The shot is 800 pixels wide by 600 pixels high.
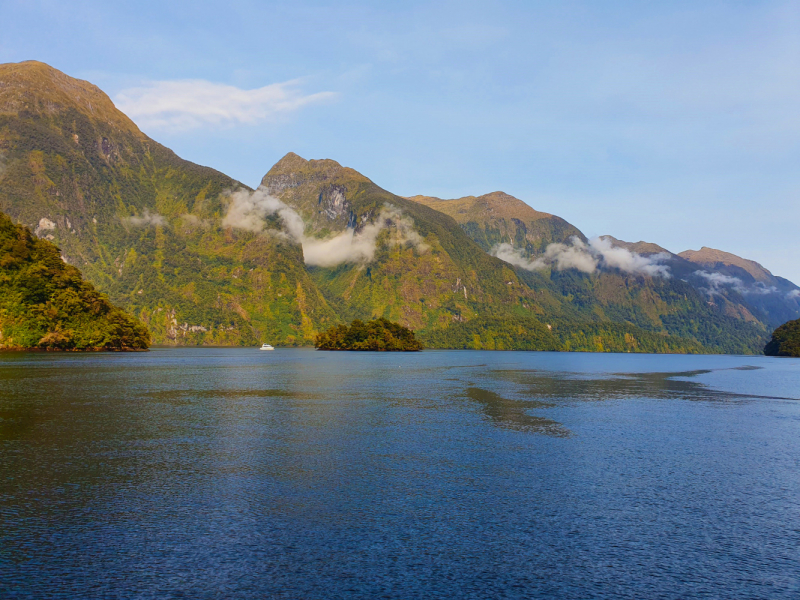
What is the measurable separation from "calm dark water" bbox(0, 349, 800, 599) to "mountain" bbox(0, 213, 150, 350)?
14405 cm

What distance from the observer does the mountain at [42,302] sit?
17112 centimetres

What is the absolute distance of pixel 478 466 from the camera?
1236 inches

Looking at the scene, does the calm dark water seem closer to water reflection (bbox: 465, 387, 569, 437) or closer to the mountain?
water reflection (bbox: 465, 387, 569, 437)

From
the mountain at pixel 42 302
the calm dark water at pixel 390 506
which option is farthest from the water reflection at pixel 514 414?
the mountain at pixel 42 302

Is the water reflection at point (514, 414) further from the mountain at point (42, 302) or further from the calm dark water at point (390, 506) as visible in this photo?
the mountain at point (42, 302)

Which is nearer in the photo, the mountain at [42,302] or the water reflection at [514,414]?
the water reflection at [514,414]

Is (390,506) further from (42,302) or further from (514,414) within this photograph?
(42,302)

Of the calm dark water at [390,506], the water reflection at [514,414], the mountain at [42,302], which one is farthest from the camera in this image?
the mountain at [42,302]

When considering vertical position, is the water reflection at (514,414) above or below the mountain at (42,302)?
below

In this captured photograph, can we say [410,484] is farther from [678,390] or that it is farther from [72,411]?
[678,390]

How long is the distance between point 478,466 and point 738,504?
1237 centimetres

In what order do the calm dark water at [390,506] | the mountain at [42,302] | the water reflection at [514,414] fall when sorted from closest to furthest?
the calm dark water at [390,506]
the water reflection at [514,414]
the mountain at [42,302]

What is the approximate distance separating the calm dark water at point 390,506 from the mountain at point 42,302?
144m

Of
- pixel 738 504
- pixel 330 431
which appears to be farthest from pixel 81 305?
pixel 738 504
